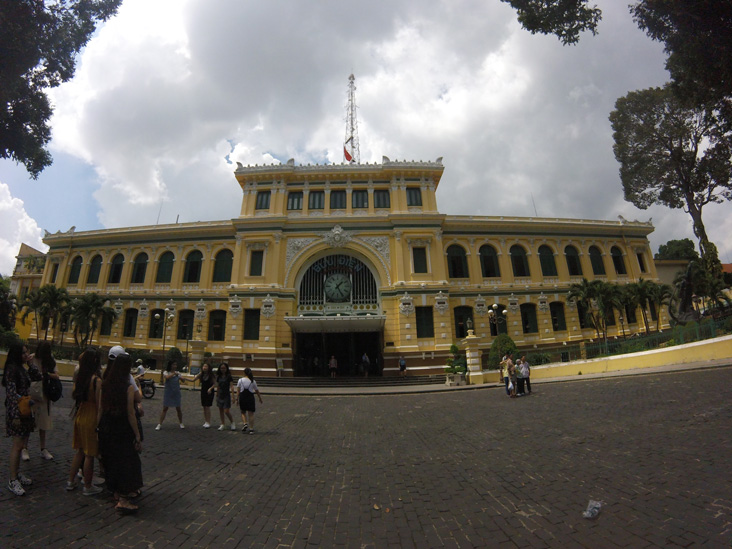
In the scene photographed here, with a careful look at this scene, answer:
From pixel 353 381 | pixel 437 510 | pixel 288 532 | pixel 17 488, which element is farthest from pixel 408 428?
pixel 353 381

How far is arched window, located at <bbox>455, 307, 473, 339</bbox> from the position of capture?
86.6 feet

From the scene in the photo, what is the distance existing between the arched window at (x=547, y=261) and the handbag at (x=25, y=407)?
30706 millimetres

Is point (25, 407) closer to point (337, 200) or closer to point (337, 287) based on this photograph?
point (337, 287)

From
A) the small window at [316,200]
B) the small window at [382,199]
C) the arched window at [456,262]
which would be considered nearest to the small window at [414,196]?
the small window at [382,199]

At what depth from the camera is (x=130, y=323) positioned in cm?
2816

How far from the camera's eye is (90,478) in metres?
4.34

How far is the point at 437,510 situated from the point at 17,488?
201 inches

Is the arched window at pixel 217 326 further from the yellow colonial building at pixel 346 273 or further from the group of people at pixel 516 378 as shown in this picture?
the group of people at pixel 516 378

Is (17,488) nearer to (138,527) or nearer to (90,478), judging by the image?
(90,478)

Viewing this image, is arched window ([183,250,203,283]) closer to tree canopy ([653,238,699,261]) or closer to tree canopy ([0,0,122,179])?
tree canopy ([0,0,122,179])

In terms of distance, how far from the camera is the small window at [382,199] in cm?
2738

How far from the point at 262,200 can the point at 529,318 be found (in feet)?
76.7

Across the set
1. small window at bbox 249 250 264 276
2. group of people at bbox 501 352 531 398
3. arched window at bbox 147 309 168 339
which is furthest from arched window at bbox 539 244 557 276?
arched window at bbox 147 309 168 339

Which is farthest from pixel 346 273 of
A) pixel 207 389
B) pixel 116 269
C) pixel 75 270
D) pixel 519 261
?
pixel 75 270
